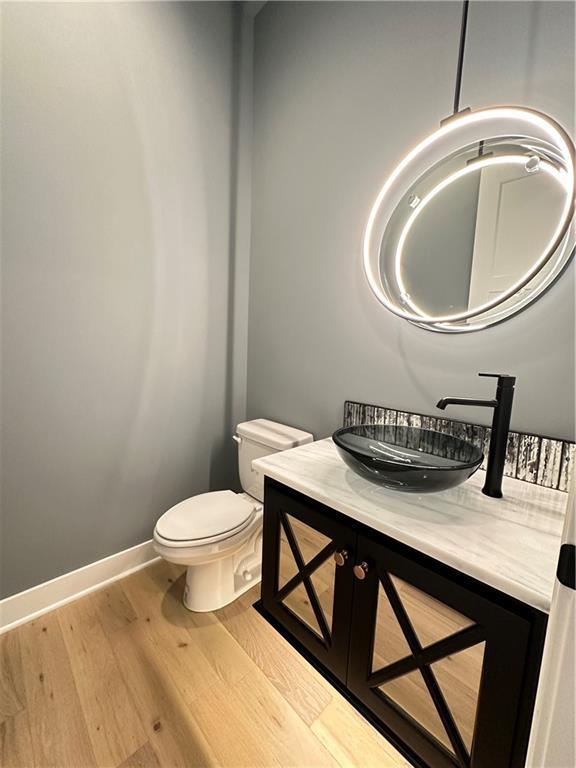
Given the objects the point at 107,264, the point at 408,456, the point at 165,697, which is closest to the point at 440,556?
the point at 408,456

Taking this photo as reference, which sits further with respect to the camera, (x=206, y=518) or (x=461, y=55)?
(x=206, y=518)

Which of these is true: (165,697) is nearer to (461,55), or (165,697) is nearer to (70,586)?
(70,586)

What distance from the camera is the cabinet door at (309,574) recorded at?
80 centimetres

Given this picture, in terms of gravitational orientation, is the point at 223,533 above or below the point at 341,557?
below

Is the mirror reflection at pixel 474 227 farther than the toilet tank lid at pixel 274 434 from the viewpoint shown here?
No

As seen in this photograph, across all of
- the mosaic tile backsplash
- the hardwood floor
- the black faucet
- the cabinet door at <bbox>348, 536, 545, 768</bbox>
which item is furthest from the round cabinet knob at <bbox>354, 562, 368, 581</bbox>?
the hardwood floor

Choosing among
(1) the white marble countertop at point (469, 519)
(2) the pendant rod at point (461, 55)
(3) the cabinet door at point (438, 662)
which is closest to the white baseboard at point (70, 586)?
(1) the white marble countertop at point (469, 519)

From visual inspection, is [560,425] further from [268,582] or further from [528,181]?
[268,582]

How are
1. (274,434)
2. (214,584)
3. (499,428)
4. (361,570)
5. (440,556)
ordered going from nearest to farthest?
(440,556)
(361,570)
(499,428)
(214,584)
(274,434)

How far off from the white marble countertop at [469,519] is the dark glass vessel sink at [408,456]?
5cm

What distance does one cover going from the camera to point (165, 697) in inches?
43.5

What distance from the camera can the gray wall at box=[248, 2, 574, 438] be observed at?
93cm

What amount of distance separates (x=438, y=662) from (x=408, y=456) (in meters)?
0.56

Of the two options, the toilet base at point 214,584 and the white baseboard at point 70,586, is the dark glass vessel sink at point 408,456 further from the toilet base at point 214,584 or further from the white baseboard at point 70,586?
the white baseboard at point 70,586
